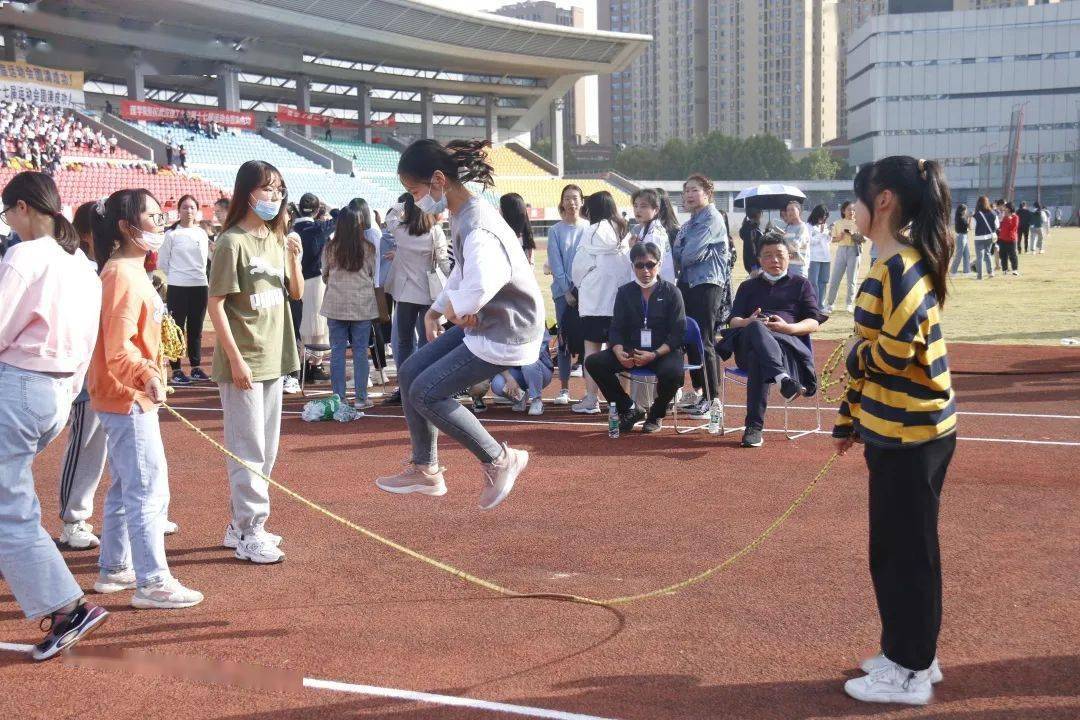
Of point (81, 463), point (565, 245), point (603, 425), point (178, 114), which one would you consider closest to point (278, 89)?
point (178, 114)

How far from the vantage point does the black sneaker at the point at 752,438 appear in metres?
8.70

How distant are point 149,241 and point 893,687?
12.3 feet

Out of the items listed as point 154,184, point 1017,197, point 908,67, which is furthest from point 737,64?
point 154,184

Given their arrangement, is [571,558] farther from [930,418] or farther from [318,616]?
[930,418]

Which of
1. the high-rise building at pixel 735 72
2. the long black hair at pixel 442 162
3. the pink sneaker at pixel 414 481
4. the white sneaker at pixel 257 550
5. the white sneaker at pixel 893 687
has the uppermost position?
the high-rise building at pixel 735 72

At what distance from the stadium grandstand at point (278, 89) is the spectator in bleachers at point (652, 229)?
2904cm

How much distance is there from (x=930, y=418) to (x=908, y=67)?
342 ft

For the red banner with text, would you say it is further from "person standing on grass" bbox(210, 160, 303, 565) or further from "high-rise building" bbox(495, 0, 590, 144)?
"high-rise building" bbox(495, 0, 590, 144)

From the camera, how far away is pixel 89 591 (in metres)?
5.38

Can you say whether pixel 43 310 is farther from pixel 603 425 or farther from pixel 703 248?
pixel 703 248

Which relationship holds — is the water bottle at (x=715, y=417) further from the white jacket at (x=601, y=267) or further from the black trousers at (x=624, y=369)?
the white jacket at (x=601, y=267)

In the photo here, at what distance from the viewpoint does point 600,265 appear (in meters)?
9.96

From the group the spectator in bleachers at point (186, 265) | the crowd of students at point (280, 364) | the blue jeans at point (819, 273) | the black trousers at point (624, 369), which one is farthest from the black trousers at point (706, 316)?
the blue jeans at point (819, 273)

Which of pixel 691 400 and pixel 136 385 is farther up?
pixel 136 385
